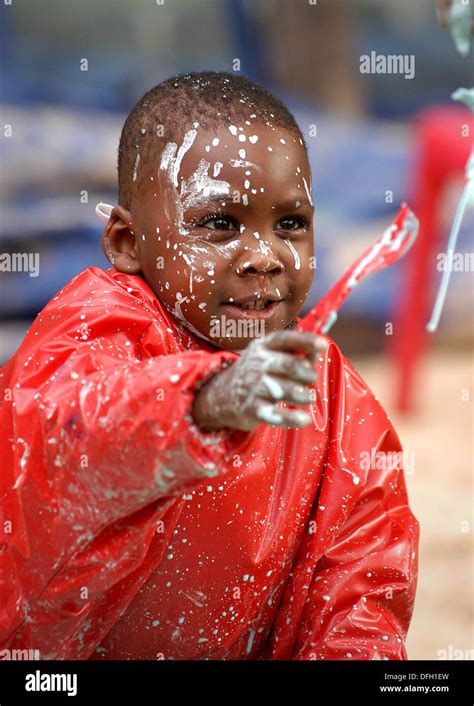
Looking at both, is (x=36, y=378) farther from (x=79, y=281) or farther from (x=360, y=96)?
(x=360, y=96)

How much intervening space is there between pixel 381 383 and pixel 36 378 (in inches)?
125

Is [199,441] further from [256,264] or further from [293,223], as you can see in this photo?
[293,223]

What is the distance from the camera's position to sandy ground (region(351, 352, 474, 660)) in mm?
2594

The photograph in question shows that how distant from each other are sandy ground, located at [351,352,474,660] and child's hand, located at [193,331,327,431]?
1.36 metres

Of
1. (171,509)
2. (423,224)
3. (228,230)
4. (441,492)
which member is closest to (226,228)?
(228,230)

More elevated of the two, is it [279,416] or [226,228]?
[226,228]

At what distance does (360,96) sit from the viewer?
477 centimetres

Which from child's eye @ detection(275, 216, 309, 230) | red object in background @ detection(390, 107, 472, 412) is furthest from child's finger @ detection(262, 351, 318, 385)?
red object in background @ detection(390, 107, 472, 412)

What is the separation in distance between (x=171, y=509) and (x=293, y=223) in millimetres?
462

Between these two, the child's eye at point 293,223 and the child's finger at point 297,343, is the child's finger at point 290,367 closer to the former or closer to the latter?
the child's finger at point 297,343

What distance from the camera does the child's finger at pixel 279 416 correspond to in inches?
45.5

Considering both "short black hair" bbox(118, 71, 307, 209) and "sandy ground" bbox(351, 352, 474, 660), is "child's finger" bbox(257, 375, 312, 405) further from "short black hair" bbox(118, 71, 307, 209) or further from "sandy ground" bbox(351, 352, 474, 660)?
"sandy ground" bbox(351, 352, 474, 660)

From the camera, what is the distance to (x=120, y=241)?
5.55 feet

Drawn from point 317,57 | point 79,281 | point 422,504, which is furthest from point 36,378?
point 317,57
